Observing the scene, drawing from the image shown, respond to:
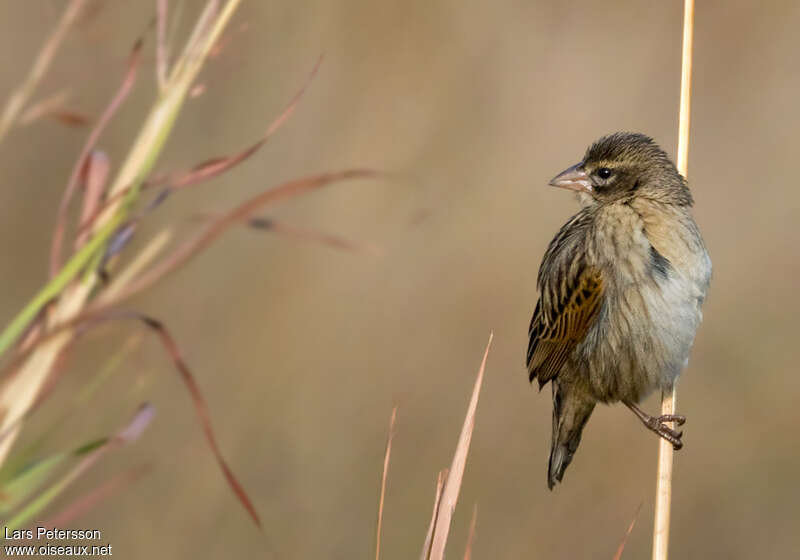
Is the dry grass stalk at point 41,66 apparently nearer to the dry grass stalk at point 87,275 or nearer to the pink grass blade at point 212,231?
the dry grass stalk at point 87,275

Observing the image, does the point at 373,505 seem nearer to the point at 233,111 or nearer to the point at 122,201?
the point at 233,111

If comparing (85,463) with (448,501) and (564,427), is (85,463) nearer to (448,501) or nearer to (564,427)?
(448,501)

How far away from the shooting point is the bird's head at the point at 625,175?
373cm

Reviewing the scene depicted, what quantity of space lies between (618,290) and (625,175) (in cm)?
42

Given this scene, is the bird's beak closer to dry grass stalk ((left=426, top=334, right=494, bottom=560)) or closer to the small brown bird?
the small brown bird

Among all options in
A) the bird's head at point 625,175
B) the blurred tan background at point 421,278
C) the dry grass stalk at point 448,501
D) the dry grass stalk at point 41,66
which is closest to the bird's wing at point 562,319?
the bird's head at point 625,175

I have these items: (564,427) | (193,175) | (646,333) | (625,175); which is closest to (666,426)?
(646,333)

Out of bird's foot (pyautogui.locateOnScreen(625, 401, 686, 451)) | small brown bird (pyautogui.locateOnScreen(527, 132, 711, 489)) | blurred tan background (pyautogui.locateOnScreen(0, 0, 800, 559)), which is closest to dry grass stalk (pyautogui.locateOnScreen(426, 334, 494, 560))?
bird's foot (pyautogui.locateOnScreen(625, 401, 686, 451))

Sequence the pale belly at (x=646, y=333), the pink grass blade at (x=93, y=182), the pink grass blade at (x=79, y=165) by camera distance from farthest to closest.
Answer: the pale belly at (x=646, y=333) → the pink grass blade at (x=93, y=182) → the pink grass blade at (x=79, y=165)

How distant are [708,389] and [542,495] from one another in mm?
1074

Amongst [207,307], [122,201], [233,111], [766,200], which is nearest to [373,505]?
[207,307]

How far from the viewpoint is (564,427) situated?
12.9ft

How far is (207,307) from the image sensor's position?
213 inches

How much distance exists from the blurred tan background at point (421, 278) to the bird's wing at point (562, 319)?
129 centimetres
